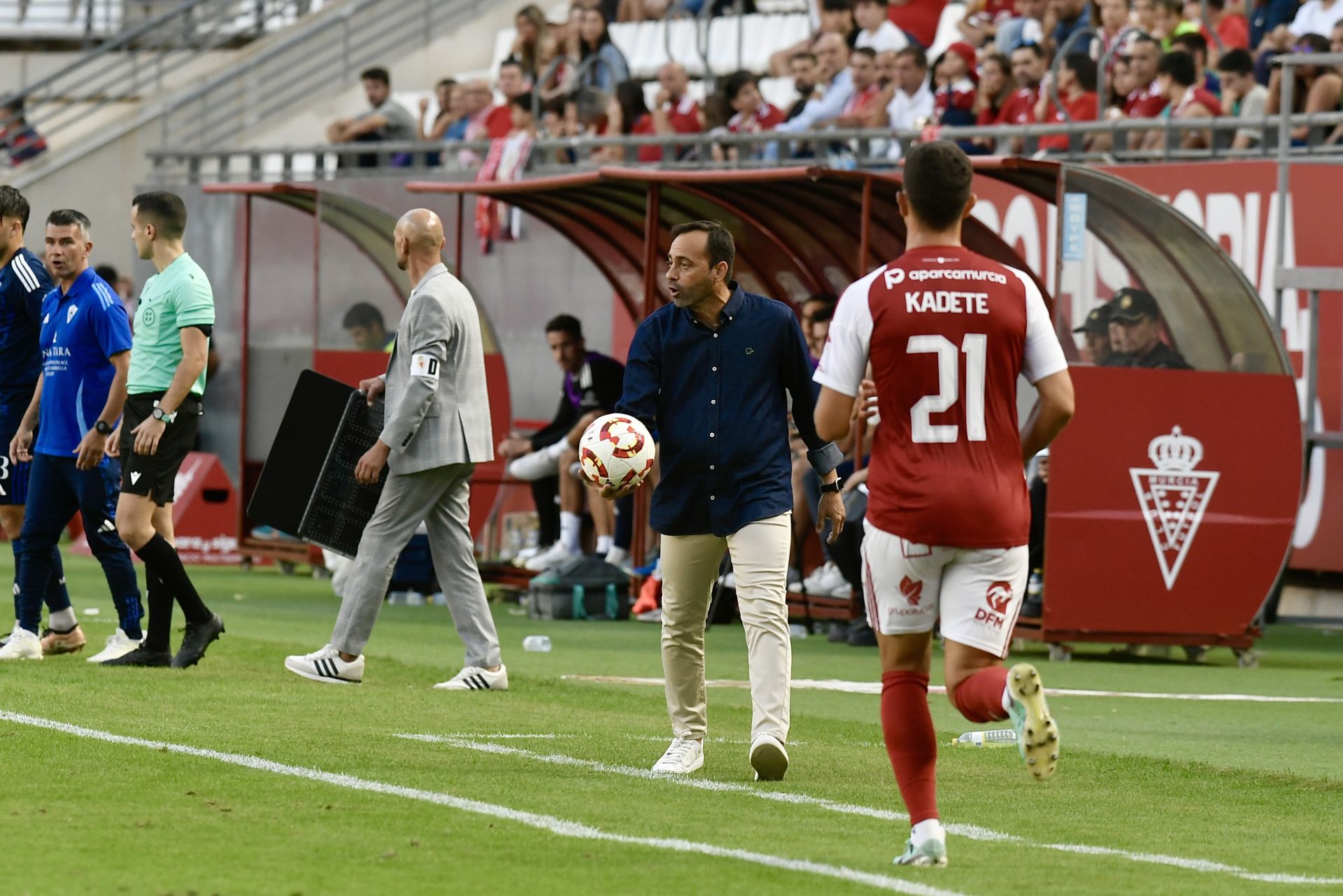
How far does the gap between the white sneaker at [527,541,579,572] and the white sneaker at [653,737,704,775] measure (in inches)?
349

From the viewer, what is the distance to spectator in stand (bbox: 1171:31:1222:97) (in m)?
17.5

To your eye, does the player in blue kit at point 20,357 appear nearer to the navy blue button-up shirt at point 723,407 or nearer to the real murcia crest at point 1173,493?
the navy blue button-up shirt at point 723,407

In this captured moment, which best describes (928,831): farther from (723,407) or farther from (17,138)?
(17,138)

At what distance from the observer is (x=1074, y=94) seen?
18.2 m

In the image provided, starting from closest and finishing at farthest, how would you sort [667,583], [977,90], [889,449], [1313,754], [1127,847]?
[889,449] < [1127,847] < [667,583] < [1313,754] < [977,90]

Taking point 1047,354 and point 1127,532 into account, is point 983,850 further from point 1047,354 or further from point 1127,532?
point 1127,532

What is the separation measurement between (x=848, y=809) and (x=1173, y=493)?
22.4ft

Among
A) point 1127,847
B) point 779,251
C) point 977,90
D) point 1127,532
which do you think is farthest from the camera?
point 977,90

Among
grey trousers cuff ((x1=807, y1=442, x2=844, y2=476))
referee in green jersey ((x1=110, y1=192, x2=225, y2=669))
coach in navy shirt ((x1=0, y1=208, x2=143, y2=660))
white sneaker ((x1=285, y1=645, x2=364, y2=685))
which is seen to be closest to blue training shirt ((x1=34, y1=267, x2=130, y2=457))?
coach in navy shirt ((x1=0, y1=208, x2=143, y2=660))

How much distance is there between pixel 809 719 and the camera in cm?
1042

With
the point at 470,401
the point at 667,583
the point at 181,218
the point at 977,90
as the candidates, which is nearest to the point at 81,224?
the point at 181,218

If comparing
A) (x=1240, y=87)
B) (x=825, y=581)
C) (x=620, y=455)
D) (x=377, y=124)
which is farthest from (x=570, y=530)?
(x=620, y=455)

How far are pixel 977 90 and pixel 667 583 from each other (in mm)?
11850

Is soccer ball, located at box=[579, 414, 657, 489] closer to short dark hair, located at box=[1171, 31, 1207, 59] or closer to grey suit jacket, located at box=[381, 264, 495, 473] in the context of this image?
grey suit jacket, located at box=[381, 264, 495, 473]
